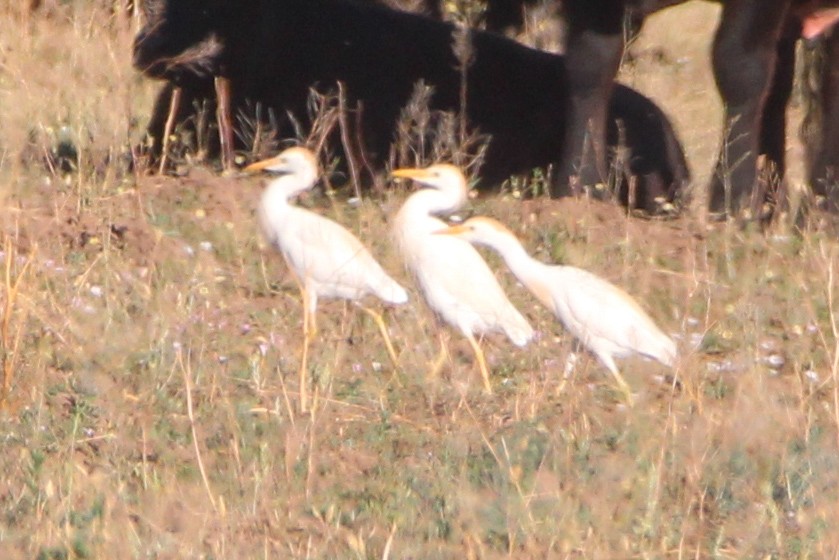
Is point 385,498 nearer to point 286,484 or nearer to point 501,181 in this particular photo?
point 286,484

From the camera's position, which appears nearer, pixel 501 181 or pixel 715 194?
pixel 715 194

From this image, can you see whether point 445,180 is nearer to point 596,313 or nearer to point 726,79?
point 596,313

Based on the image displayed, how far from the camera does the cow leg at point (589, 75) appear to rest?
7.05 metres

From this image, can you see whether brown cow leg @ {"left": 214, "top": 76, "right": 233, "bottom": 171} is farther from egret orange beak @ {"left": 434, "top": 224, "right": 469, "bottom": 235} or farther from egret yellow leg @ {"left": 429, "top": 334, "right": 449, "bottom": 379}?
egret yellow leg @ {"left": 429, "top": 334, "right": 449, "bottom": 379}

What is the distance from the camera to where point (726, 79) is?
6.89 meters

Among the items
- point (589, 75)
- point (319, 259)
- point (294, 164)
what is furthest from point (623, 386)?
point (589, 75)

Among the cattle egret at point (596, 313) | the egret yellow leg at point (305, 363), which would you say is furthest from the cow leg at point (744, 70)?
the egret yellow leg at point (305, 363)

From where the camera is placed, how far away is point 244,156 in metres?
8.00

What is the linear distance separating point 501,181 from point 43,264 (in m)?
2.79

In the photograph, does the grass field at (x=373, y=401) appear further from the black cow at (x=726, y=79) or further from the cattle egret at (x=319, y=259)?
the black cow at (x=726, y=79)

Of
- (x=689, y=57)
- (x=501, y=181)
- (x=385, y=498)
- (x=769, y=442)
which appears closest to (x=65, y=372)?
(x=385, y=498)

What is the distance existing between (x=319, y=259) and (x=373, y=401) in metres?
0.62

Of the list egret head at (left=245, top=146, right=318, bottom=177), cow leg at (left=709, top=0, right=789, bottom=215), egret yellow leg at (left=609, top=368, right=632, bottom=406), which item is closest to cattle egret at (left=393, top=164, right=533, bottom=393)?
egret yellow leg at (left=609, top=368, right=632, bottom=406)

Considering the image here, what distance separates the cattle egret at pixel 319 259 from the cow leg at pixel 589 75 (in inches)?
64.5
